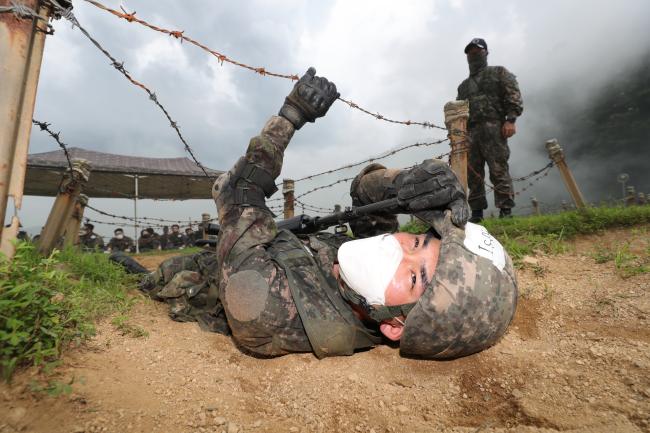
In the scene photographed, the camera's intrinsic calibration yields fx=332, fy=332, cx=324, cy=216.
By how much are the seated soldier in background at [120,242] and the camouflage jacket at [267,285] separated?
54.0 feet

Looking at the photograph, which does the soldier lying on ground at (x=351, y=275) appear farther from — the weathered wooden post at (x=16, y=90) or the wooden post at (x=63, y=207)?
the wooden post at (x=63, y=207)

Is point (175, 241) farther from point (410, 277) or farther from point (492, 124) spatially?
point (410, 277)

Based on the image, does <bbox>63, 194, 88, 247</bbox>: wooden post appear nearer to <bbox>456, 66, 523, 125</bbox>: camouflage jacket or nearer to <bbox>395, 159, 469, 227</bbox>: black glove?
<bbox>395, 159, 469, 227</bbox>: black glove

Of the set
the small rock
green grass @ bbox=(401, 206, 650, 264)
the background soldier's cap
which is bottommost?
the small rock

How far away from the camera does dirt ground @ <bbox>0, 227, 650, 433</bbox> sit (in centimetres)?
124

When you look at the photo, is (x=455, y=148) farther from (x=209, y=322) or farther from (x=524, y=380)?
(x=209, y=322)

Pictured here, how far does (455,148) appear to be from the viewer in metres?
3.81

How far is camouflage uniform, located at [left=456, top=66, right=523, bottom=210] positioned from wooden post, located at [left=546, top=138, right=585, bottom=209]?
23.4 inches

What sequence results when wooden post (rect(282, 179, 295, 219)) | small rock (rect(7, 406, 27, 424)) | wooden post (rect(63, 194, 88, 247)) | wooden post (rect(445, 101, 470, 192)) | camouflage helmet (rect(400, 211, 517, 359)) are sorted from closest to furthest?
small rock (rect(7, 406, 27, 424)), camouflage helmet (rect(400, 211, 517, 359)), wooden post (rect(445, 101, 470, 192)), wooden post (rect(63, 194, 88, 247)), wooden post (rect(282, 179, 295, 219))

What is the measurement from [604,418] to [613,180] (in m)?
56.0

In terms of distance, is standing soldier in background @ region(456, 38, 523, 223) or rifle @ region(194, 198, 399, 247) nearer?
rifle @ region(194, 198, 399, 247)

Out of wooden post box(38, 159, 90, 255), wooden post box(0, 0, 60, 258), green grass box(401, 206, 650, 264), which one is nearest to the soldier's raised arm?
wooden post box(0, 0, 60, 258)

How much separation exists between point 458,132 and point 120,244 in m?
16.8

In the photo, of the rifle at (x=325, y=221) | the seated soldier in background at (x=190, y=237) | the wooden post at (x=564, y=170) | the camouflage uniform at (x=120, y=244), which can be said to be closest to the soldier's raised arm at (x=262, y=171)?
the rifle at (x=325, y=221)
